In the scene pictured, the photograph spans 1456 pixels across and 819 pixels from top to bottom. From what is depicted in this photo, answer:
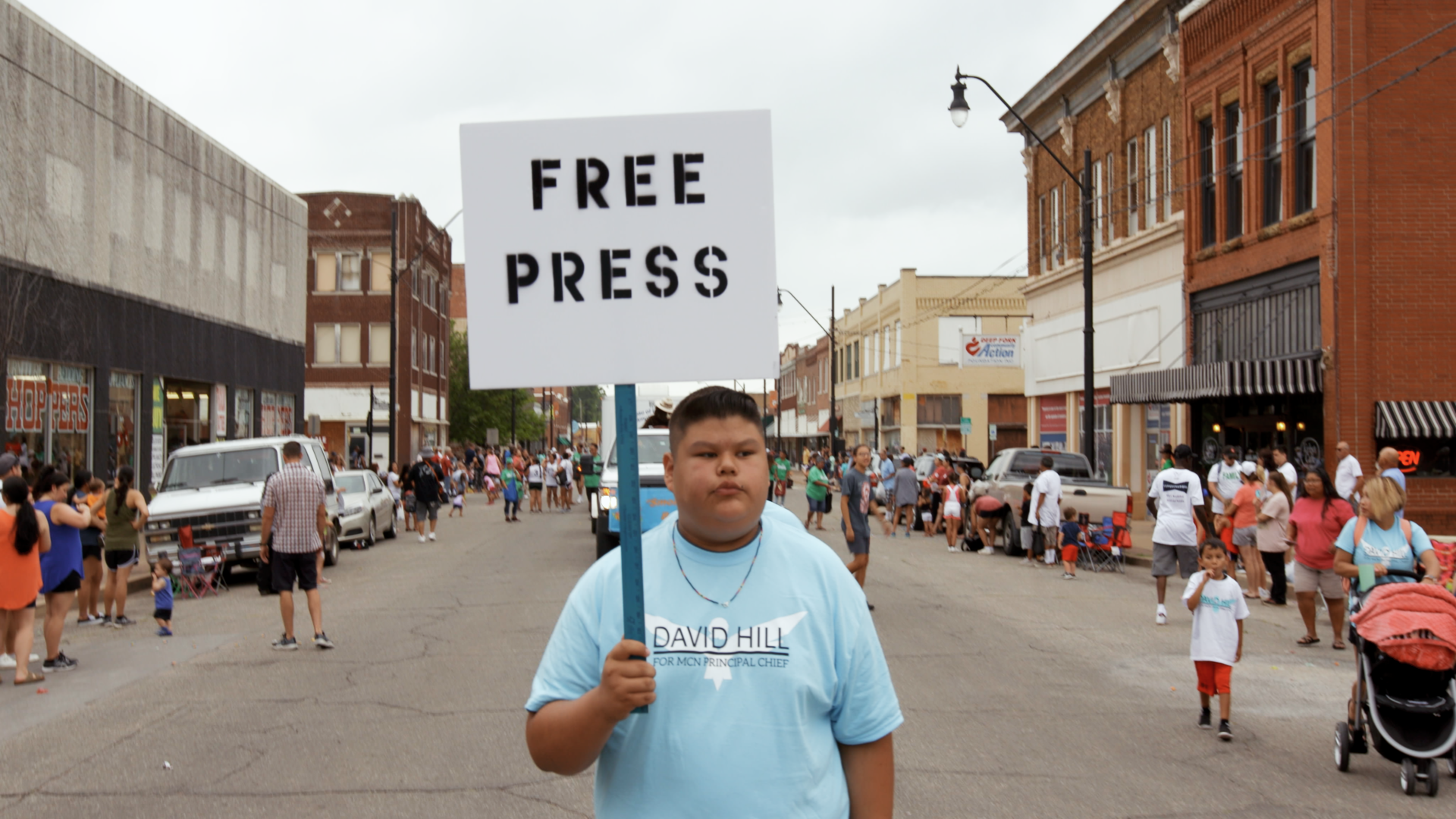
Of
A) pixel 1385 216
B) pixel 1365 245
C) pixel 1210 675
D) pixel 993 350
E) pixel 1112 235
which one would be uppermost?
pixel 1112 235

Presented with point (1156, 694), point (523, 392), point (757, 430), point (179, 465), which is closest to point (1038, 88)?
point (179, 465)

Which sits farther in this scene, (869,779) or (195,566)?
(195,566)

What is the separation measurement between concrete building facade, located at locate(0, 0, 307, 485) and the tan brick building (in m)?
19.6

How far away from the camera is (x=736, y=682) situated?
8.50 feet

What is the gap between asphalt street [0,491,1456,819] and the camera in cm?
644

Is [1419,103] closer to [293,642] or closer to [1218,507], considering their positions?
[1218,507]

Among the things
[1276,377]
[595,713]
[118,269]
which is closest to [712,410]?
[595,713]

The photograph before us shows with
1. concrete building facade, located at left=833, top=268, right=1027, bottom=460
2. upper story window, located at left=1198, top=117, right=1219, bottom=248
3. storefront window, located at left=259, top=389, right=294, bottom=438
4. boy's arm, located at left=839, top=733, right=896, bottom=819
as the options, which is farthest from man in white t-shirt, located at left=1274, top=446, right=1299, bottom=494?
concrete building facade, located at left=833, top=268, right=1027, bottom=460

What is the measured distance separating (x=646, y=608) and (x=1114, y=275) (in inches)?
1245

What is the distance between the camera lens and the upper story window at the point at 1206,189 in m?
26.6

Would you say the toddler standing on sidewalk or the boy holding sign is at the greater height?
the boy holding sign

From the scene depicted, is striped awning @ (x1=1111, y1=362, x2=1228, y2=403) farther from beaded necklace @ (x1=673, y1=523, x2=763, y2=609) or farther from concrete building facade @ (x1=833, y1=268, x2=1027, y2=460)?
concrete building facade @ (x1=833, y1=268, x2=1027, y2=460)

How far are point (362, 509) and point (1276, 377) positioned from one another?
55.8 ft

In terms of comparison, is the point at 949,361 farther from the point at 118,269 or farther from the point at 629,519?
the point at 629,519
